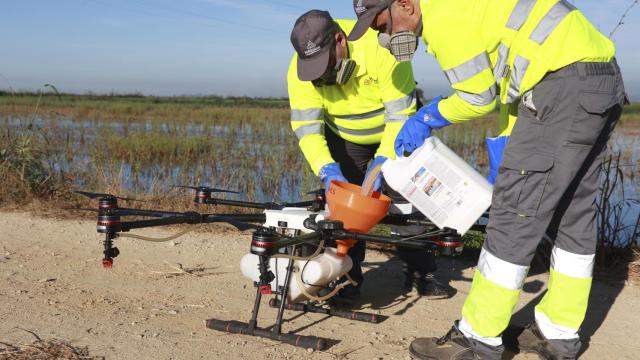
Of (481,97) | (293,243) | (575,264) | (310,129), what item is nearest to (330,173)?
(310,129)

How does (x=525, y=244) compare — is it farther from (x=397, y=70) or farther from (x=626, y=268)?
(x=626, y=268)

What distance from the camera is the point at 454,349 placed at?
3.21 metres

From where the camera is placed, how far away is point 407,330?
12.8 feet

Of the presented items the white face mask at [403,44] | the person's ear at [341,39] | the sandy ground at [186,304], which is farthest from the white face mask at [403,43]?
the sandy ground at [186,304]

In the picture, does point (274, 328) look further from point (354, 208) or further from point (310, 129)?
point (310, 129)

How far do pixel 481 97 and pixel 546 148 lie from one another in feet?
1.21

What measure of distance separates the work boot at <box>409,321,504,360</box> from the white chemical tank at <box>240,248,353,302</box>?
621 millimetres

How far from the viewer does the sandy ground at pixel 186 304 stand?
3.54 m

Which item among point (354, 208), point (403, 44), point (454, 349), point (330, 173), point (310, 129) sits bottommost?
point (454, 349)

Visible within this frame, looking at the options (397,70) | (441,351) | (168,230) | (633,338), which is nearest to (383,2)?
(397,70)

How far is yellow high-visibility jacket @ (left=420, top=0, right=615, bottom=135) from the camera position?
9.42 ft

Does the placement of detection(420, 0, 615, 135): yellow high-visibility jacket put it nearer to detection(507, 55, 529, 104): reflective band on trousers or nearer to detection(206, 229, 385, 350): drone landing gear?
detection(507, 55, 529, 104): reflective band on trousers

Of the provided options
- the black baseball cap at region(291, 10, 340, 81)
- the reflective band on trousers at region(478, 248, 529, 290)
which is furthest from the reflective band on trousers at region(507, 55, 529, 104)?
the black baseball cap at region(291, 10, 340, 81)

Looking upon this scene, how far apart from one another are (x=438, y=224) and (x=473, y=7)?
1167 mm
